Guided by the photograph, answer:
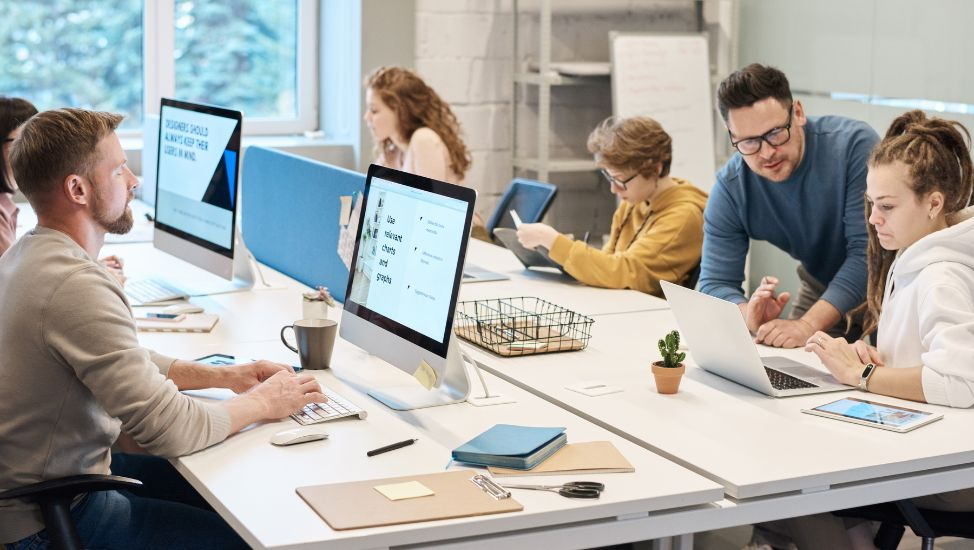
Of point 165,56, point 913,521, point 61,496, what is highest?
point 165,56

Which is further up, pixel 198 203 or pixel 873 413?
pixel 198 203

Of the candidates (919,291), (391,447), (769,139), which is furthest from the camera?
(769,139)

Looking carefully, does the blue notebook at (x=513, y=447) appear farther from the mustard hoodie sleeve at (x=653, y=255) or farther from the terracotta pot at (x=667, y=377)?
the mustard hoodie sleeve at (x=653, y=255)

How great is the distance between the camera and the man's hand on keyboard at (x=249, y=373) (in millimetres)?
2188

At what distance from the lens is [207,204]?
9.91 ft

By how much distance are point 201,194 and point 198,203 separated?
0.03 meters

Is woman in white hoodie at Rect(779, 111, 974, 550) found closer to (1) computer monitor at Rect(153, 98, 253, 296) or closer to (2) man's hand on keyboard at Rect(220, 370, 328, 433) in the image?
(2) man's hand on keyboard at Rect(220, 370, 328, 433)

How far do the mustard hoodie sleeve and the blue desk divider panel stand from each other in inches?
24.1

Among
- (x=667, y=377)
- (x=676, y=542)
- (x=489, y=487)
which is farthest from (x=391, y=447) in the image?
(x=667, y=377)

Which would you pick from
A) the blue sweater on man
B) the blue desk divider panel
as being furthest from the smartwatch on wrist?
the blue desk divider panel

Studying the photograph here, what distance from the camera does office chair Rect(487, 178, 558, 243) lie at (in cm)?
400

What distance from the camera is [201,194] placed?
304 centimetres

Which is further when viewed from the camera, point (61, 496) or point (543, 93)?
point (543, 93)

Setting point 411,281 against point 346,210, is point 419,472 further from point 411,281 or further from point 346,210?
point 346,210
